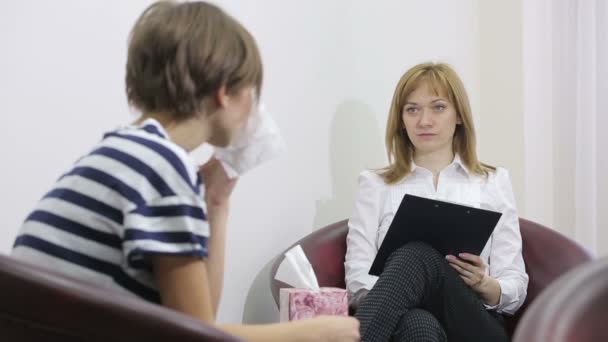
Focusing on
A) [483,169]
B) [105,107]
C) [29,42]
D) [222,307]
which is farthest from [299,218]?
[29,42]

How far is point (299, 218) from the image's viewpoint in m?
2.46

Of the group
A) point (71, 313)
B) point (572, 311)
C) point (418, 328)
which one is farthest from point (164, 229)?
point (418, 328)

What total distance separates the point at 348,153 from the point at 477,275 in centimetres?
76

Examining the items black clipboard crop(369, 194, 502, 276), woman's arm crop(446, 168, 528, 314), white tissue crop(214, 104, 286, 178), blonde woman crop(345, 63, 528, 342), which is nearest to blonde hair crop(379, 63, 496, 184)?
blonde woman crop(345, 63, 528, 342)

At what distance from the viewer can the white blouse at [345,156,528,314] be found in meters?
2.18

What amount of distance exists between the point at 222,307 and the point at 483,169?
0.91 meters

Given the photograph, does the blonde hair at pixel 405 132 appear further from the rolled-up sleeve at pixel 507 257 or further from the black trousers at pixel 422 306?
the black trousers at pixel 422 306

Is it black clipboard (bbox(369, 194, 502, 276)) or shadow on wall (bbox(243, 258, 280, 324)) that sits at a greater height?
black clipboard (bbox(369, 194, 502, 276))

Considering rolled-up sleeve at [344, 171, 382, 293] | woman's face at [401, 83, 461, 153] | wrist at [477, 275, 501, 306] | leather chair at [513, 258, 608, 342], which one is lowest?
wrist at [477, 275, 501, 306]

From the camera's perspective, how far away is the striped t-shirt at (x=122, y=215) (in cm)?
96

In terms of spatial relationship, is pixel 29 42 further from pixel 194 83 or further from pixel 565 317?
pixel 565 317

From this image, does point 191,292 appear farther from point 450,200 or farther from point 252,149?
point 450,200

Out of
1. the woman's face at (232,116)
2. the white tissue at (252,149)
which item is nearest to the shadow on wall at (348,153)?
the white tissue at (252,149)

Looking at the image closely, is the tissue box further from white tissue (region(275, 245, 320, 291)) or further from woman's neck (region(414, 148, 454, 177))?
woman's neck (region(414, 148, 454, 177))
